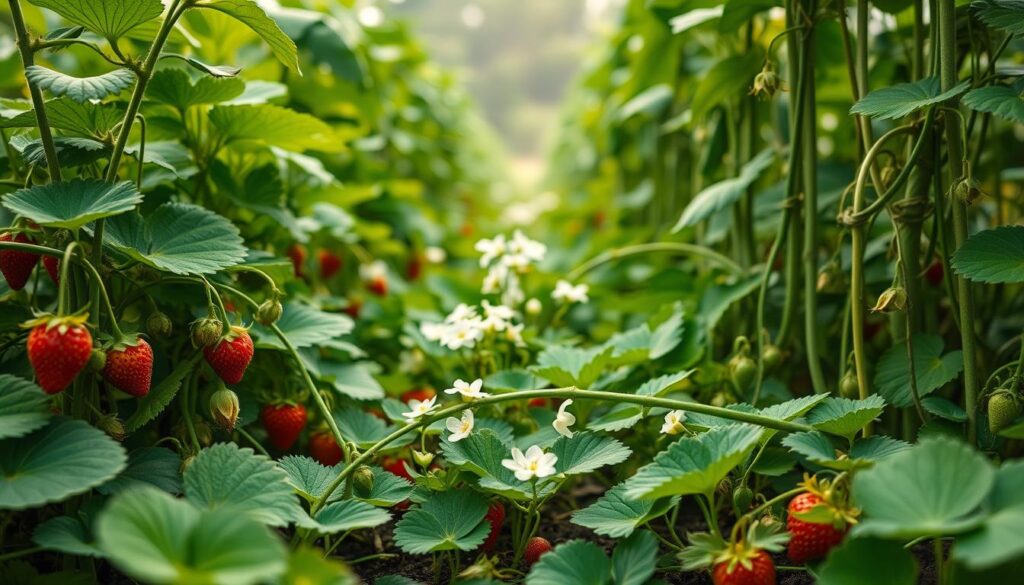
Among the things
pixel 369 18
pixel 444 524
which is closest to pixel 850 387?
pixel 444 524

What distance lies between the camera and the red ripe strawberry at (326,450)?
1.23 meters

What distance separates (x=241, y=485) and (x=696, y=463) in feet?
1.67

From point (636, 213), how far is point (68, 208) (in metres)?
2.27

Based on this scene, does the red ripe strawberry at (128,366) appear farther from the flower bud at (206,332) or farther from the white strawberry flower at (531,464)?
the white strawberry flower at (531,464)

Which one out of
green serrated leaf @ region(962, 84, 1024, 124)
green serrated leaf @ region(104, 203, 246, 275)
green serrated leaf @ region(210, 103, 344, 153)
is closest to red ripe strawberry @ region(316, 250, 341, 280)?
green serrated leaf @ region(210, 103, 344, 153)

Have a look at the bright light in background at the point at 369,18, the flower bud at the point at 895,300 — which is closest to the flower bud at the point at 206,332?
the flower bud at the point at 895,300

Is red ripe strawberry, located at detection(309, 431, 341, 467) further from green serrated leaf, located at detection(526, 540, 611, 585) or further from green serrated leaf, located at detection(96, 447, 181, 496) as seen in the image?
green serrated leaf, located at detection(526, 540, 611, 585)

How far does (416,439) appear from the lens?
3.96 feet

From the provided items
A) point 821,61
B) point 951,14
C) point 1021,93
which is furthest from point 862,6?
point 821,61

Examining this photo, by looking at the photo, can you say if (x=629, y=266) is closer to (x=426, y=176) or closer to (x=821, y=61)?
(x=821, y=61)

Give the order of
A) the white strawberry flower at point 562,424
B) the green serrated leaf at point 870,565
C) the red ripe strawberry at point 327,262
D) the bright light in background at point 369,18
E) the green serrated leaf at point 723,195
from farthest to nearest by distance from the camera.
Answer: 1. the bright light in background at point 369,18
2. the red ripe strawberry at point 327,262
3. the green serrated leaf at point 723,195
4. the white strawberry flower at point 562,424
5. the green serrated leaf at point 870,565

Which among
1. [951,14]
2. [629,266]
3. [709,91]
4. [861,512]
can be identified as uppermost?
[951,14]

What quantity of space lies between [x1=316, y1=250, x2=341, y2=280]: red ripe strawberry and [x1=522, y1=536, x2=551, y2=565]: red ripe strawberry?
109cm

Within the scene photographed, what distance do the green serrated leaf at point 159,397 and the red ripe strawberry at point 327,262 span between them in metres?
0.88
